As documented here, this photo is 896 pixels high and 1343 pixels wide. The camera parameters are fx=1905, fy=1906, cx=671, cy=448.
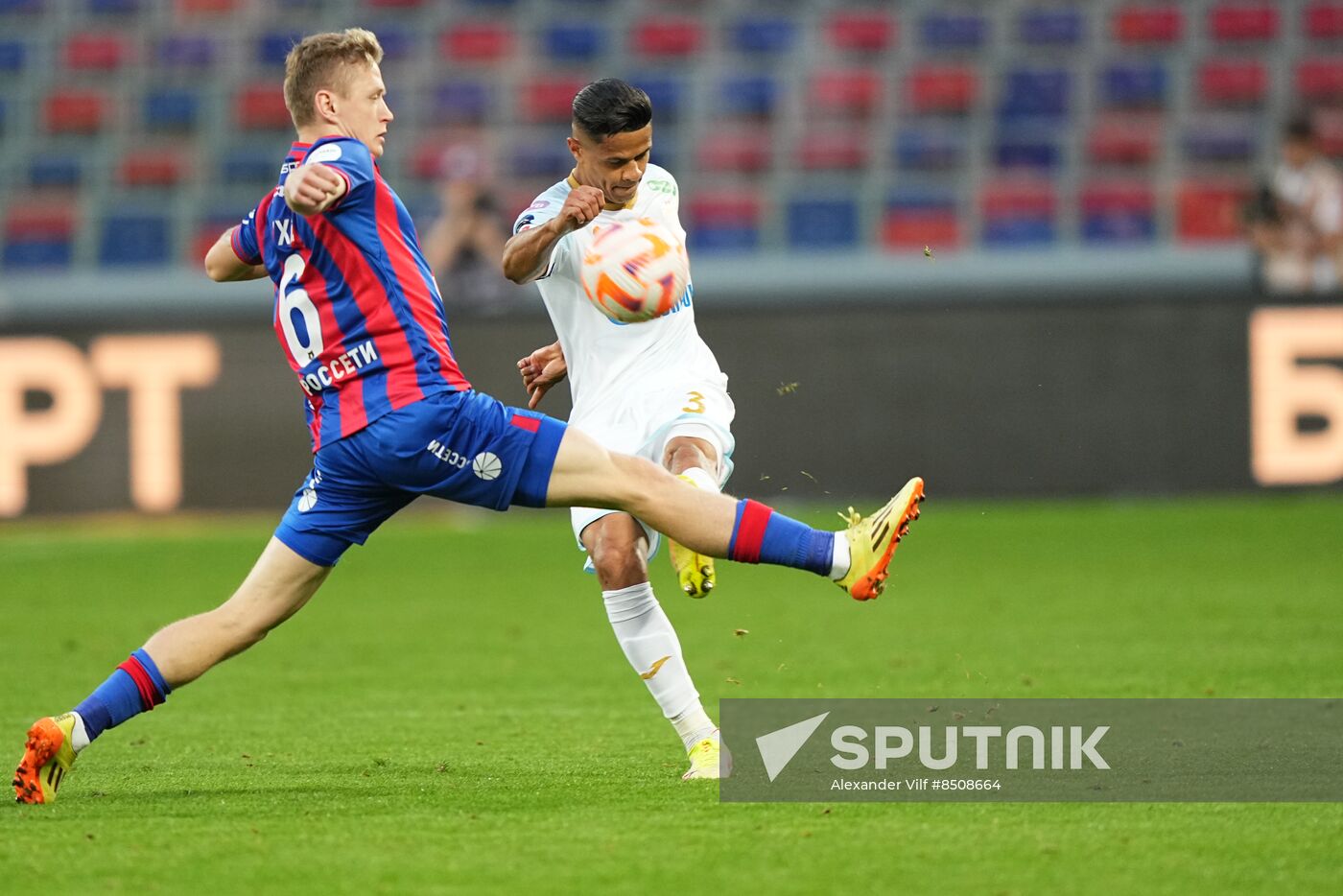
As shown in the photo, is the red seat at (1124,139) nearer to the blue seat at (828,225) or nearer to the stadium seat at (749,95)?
the blue seat at (828,225)

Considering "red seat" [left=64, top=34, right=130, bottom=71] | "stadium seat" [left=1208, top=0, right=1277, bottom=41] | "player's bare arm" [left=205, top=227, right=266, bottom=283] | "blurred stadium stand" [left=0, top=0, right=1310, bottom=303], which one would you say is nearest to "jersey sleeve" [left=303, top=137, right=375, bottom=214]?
"player's bare arm" [left=205, top=227, right=266, bottom=283]

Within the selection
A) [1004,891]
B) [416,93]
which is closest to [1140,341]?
[416,93]

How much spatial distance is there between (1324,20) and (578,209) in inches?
605

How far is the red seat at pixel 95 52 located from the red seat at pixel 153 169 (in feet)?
4.32

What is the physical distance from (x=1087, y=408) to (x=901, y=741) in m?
8.78

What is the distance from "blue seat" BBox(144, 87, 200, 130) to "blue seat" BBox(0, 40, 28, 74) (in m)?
1.55

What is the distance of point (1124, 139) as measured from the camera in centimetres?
1811

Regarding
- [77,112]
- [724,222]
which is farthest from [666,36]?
[77,112]

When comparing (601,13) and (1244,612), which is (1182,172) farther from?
(1244,612)

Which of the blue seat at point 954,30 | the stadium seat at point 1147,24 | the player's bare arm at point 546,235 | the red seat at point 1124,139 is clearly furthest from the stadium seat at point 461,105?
the player's bare arm at point 546,235

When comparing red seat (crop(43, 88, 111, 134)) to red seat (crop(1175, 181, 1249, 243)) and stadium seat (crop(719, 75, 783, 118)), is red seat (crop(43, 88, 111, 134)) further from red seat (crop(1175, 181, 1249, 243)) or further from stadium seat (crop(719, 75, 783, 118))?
red seat (crop(1175, 181, 1249, 243))

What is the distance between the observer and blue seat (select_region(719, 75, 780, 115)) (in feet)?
62.0

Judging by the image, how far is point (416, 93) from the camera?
19.5 metres

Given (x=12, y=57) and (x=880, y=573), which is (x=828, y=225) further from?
(x=880, y=573)
